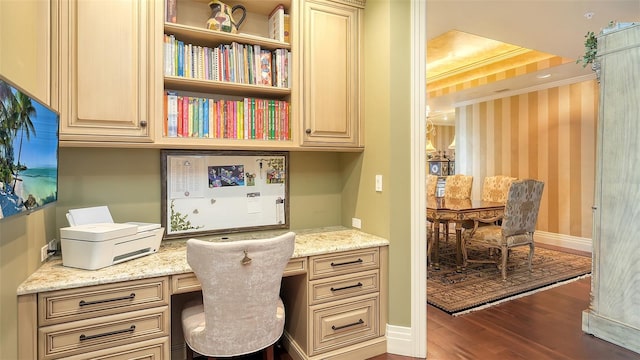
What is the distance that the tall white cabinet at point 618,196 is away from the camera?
236 centimetres

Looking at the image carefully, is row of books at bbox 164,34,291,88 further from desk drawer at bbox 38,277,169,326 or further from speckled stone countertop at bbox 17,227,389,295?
desk drawer at bbox 38,277,169,326

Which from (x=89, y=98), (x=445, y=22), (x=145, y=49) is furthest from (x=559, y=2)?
(x=89, y=98)

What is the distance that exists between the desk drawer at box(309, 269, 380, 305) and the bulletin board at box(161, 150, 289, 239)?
2.18 feet

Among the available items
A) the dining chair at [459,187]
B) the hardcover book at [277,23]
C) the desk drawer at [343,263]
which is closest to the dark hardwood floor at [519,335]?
the desk drawer at [343,263]

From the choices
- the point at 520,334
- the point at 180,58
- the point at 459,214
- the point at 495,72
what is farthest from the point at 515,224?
the point at 180,58

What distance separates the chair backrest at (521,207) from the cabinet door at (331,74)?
2.22 meters

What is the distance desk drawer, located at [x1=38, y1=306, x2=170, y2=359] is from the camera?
4.78ft

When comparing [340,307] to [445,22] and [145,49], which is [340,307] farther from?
[445,22]

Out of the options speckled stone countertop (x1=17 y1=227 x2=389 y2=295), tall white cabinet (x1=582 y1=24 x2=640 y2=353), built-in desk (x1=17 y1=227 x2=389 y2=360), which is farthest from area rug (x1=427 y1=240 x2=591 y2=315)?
speckled stone countertop (x1=17 y1=227 x2=389 y2=295)

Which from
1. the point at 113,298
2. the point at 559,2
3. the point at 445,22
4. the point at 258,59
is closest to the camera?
the point at 113,298

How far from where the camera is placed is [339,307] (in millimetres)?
2145

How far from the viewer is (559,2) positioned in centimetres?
291

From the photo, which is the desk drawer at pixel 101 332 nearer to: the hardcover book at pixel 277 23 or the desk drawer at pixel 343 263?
the desk drawer at pixel 343 263

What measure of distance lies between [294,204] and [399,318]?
114 cm
